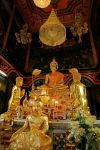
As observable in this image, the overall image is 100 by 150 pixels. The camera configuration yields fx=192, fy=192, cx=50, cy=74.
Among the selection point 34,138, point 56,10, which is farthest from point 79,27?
point 34,138

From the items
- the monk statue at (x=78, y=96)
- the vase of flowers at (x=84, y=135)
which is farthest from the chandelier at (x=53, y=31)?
the vase of flowers at (x=84, y=135)

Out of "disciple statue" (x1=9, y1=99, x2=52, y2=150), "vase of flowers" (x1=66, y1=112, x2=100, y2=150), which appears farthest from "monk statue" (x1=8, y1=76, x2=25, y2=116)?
"vase of flowers" (x1=66, y1=112, x2=100, y2=150)

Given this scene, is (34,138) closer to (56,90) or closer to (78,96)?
(78,96)

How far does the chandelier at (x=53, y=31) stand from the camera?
19.0ft

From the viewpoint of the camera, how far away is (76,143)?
273cm

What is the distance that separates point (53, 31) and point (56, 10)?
3.03 meters

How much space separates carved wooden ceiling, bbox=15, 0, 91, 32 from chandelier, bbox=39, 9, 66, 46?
2.64m

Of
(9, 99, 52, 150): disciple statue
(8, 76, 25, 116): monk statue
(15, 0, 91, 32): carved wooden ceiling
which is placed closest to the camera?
(9, 99, 52, 150): disciple statue

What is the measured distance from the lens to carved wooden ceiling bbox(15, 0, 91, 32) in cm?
821

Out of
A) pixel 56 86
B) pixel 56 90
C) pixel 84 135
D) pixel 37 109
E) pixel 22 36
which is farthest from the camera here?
pixel 22 36

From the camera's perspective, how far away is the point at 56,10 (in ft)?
28.1

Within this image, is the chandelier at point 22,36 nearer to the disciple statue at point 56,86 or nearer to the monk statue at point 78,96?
the disciple statue at point 56,86

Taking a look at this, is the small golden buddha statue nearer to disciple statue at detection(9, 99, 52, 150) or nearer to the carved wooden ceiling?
disciple statue at detection(9, 99, 52, 150)

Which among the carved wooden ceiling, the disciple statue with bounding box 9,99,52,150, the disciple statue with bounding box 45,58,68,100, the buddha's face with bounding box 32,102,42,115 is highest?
the carved wooden ceiling
